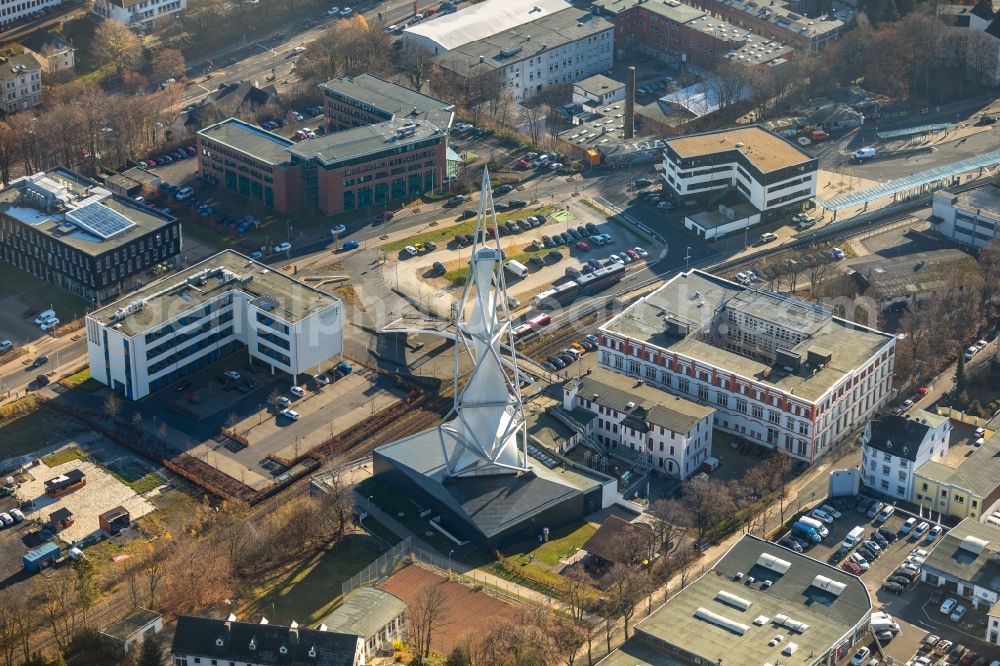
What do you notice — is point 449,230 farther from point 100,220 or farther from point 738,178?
point 100,220

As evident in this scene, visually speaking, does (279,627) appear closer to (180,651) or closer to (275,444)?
(180,651)

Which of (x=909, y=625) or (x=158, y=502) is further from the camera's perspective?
(x=158, y=502)

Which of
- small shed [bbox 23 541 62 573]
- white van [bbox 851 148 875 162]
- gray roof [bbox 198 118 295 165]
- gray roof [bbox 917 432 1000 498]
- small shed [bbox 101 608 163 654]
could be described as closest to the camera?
small shed [bbox 101 608 163 654]

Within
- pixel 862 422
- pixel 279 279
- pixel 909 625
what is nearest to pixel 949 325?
pixel 862 422

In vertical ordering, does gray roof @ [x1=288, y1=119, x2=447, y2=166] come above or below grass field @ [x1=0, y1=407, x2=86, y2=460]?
above

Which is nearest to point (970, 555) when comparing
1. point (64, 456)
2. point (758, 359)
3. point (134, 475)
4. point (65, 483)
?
point (758, 359)

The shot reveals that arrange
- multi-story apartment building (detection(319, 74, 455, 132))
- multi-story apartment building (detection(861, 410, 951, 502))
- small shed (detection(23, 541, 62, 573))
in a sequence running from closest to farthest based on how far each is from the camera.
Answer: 1. small shed (detection(23, 541, 62, 573))
2. multi-story apartment building (detection(861, 410, 951, 502))
3. multi-story apartment building (detection(319, 74, 455, 132))

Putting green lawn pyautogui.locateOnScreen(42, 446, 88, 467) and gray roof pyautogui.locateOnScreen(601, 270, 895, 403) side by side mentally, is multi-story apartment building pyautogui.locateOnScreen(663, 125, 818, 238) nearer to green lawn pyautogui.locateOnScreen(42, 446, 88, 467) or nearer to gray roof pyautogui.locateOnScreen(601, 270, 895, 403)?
gray roof pyautogui.locateOnScreen(601, 270, 895, 403)

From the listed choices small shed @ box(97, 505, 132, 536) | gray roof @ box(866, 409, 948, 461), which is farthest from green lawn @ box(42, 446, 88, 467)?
gray roof @ box(866, 409, 948, 461)

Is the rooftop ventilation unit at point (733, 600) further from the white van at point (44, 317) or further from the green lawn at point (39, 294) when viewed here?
the white van at point (44, 317)
